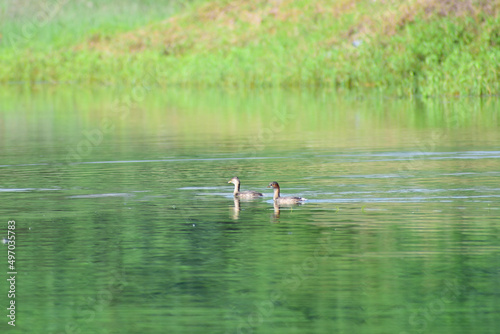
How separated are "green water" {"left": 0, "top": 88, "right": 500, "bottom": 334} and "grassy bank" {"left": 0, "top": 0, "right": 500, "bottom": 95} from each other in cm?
1712

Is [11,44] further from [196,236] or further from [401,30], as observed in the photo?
[196,236]

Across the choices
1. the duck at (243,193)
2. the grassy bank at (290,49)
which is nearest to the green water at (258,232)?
the duck at (243,193)

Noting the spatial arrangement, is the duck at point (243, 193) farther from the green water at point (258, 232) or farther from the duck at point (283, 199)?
the duck at point (283, 199)

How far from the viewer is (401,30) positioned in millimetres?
56000

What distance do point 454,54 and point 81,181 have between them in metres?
28.9

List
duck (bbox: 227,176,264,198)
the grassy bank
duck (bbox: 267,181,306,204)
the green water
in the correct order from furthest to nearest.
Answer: the grassy bank → duck (bbox: 227,176,264,198) → duck (bbox: 267,181,306,204) → the green water

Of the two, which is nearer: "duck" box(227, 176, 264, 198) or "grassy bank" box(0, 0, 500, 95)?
"duck" box(227, 176, 264, 198)

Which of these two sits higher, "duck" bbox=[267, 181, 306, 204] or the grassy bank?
the grassy bank

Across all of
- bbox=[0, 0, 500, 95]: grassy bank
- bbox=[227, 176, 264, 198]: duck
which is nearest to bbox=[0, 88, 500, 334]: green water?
bbox=[227, 176, 264, 198]: duck

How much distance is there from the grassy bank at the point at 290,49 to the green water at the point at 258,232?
17116 mm

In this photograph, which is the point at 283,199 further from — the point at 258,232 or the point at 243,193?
the point at 258,232

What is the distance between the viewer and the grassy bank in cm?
5006

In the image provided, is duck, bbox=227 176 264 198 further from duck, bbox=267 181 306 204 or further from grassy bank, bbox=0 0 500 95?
grassy bank, bbox=0 0 500 95

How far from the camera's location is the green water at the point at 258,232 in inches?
466
